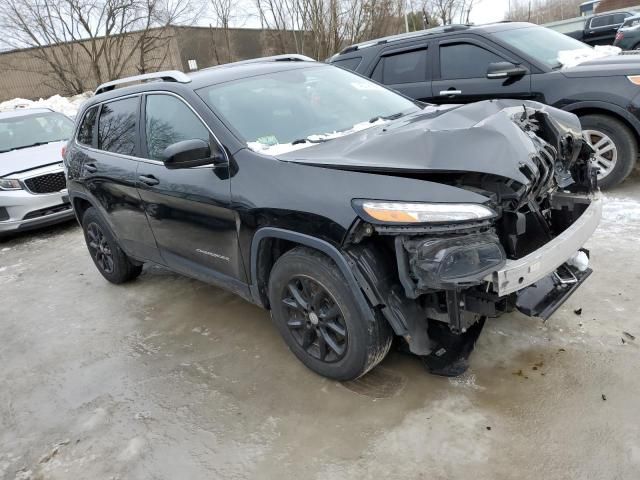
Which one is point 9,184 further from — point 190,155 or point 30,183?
point 190,155

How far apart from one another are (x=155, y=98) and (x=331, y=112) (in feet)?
4.32

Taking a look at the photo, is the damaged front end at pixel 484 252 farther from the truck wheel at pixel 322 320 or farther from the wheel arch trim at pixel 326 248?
the truck wheel at pixel 322 320

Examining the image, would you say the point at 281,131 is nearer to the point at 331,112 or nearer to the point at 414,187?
the point at 331,112

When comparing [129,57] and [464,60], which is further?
[129,57]

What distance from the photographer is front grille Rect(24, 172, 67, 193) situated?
279 inches

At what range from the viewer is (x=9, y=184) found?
699 centimetres

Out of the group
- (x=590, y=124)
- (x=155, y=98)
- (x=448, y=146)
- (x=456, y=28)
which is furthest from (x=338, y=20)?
(x=448, y=146)

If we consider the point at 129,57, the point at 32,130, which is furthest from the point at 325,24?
the point at 32,130

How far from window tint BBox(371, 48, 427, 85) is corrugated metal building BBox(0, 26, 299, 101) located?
46.3ft

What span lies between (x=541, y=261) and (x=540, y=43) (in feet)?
14.5

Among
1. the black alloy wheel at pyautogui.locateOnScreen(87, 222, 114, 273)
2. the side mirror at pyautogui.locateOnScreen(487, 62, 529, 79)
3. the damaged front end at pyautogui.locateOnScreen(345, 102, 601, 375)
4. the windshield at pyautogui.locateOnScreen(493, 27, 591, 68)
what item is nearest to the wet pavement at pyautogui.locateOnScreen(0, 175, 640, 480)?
the damaged front end at pyautogui.locateOnScreen(345, 102, 601, 375)

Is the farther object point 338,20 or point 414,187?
point 338,20

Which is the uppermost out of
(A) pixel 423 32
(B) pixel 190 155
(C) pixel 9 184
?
(A) pixel 423 32

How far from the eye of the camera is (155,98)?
12.2ft
